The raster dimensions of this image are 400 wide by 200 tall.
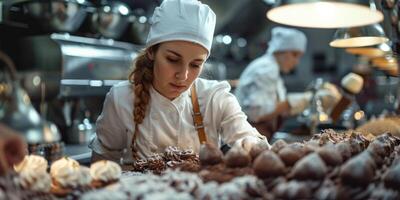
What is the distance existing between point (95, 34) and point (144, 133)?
2179 millimetres

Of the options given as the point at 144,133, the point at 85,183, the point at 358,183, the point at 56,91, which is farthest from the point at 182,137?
the point at 56,91

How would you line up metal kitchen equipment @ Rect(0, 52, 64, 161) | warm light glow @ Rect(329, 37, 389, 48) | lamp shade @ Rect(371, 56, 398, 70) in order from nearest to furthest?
metal kitchen equipment @ Rect(0, 52, 64, 161) → warm light glow @ Rect(329, 37, 389, 48) → lamp shade @ Rect(371, 56, 398, 70)

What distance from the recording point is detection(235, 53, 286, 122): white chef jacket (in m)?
4.66

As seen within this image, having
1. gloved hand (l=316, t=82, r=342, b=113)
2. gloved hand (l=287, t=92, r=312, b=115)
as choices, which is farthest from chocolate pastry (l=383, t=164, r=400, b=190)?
gloved hand (l=287, t=92, r=312, b=115)

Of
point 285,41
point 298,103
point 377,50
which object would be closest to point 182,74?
point 377,50

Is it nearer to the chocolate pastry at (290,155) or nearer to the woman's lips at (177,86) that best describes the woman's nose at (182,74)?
the woman's lips at (177,86)

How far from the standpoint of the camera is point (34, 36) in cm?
366

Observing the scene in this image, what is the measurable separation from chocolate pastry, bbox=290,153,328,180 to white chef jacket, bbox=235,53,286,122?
3.39 m

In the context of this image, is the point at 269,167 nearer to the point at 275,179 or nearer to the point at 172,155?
the point at 275,179

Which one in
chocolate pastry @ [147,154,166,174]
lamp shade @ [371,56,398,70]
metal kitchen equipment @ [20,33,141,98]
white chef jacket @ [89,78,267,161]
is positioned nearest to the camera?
chocolate pastry @ [147,154,166,174]

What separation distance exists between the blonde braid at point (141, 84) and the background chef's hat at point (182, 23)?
108mm

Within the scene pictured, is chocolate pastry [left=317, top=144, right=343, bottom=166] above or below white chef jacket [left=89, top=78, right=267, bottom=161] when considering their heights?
above

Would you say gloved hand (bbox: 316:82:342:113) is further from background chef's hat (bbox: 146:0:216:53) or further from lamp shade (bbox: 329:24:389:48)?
background chef's hat (bbox: 146:0:216:53)

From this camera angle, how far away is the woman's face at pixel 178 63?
2.06 metres
